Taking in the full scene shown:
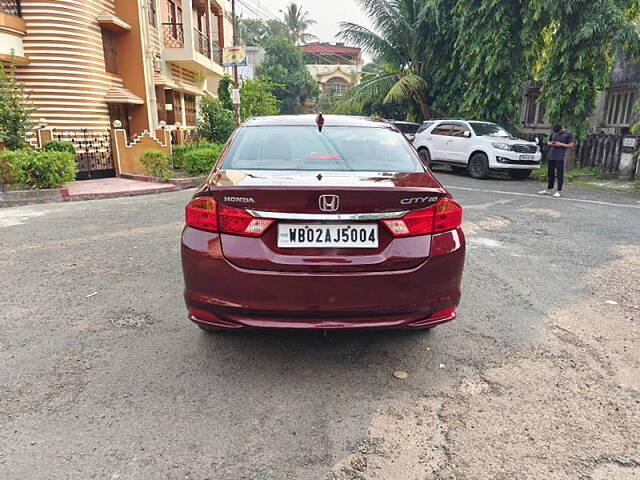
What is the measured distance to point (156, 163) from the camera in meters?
11.9

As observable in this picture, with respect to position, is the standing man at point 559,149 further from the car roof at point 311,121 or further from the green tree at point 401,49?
the green tree at point 401,49

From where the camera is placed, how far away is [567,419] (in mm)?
2529

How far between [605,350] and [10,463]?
3.61 meters

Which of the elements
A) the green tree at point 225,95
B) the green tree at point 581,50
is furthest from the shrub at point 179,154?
the green tree at point 581,50

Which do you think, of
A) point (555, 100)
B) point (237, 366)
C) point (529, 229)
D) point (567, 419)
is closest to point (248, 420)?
point (237, 366)

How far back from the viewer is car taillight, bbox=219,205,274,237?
2617mm

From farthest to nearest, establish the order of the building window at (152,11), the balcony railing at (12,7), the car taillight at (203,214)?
1. the building window at (152,11)
2. the balcony railing at (12,7)
3. the car taillight at (203,214)

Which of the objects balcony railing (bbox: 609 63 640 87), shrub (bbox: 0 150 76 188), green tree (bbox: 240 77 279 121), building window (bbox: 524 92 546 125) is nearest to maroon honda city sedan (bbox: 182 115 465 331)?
shrub (bbox: 0 150 76 188)

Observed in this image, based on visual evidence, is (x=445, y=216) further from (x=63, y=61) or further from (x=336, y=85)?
(x=336, y=85)

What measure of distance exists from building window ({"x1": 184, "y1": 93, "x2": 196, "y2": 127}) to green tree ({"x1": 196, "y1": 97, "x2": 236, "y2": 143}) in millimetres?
7357

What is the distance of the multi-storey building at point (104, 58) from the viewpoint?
13.8 metres

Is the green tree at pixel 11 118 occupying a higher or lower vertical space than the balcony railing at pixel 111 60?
lower

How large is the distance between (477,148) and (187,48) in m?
12.5

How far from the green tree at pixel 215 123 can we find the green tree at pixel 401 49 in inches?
265
